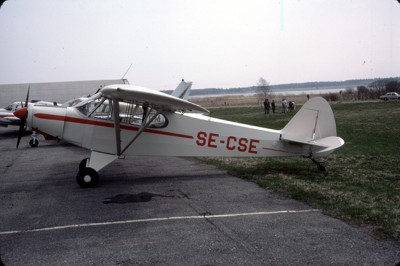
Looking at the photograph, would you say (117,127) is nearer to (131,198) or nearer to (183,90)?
(131,198)

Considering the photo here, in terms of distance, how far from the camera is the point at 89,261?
4.39 m

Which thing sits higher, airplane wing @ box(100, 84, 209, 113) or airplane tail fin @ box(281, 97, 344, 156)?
airplane wing @ box(100, 84, 209, 113)

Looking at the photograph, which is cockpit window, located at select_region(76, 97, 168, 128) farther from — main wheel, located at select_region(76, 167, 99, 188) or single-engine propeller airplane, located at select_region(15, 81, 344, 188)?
main wheel, located at select_region(76, 167, 99, 188)

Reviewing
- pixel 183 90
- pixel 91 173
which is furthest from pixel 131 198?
pixel 183 90

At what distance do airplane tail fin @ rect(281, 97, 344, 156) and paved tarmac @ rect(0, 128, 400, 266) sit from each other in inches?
82.6

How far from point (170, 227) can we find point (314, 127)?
5.48 m

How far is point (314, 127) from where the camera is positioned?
374 inches

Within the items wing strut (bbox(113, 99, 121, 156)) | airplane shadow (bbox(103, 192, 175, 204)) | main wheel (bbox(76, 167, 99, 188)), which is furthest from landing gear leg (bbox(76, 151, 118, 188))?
airplane shadow (bbox(103, 192, 175, 204))

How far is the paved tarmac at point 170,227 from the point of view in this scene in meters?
4.47

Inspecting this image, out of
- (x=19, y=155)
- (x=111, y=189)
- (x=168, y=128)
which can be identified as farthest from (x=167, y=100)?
(x=19, y=155)

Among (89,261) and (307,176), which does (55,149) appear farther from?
(89,261)

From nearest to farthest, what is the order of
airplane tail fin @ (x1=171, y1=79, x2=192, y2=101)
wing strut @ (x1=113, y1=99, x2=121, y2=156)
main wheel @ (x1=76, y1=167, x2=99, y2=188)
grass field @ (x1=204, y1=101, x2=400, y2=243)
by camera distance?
grass field @ (x1=204, y1=101, x2=400, y2=243) → wing strut @ (x1=113, y1=99, x2=121, y2=156) → main wheel @ (x1=76, y1=167, x2=99, y2=188) → airplane tail fin @ (x1=171, y1=79, x2=192, y2=101)

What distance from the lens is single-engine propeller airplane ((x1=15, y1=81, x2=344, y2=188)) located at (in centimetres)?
899

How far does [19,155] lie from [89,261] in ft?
41.1
